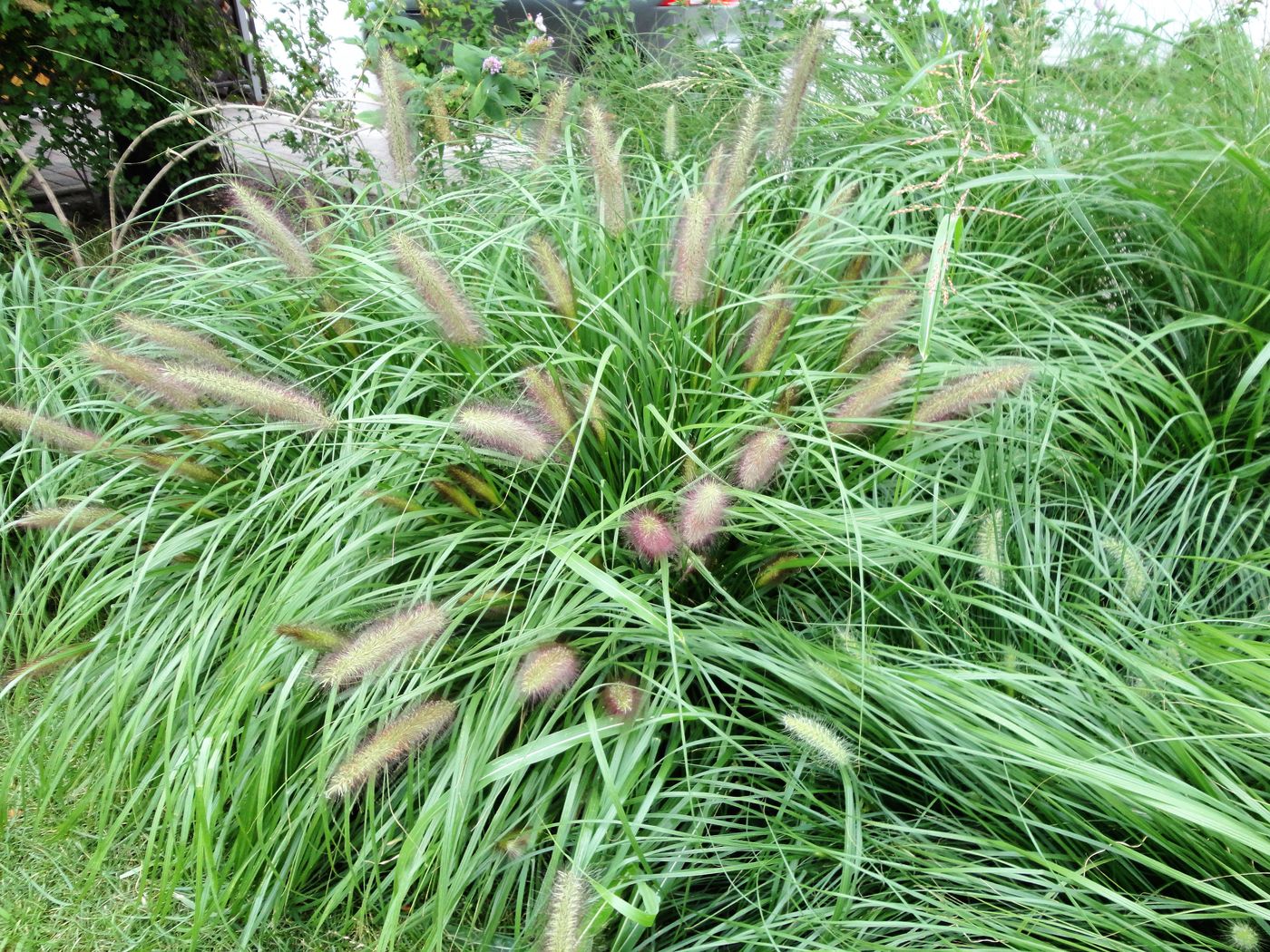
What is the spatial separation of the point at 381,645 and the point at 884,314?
1137 millimetres

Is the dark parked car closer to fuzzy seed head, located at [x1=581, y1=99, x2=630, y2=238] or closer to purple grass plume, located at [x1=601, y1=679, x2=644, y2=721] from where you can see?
fuzzy seed head, located at [x1=581, y1=99, x2=630, y2=238]

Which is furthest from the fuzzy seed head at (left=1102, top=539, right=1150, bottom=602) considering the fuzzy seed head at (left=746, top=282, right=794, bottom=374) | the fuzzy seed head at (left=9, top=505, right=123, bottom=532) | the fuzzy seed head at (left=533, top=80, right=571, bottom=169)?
the fuzzy seed head at (left=9, top=505, right=123, bottom=532)

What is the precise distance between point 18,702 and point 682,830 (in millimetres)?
1448

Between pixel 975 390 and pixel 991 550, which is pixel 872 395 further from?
pixel 991 550

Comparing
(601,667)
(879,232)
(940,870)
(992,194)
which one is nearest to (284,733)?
(601,667)

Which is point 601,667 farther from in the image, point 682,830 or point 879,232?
point 879,232

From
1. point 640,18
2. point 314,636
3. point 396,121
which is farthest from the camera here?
point 640,18

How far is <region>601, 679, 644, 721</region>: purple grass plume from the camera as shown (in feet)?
5.38

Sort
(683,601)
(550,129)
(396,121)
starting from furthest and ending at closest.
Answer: (550,129), (396,121), (683,601)

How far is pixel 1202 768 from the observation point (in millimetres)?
1545

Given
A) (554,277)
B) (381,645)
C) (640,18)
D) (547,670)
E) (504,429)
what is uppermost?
(640,18)

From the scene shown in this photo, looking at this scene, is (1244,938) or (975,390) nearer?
(1244,938)

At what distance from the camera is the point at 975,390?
1.66 meters

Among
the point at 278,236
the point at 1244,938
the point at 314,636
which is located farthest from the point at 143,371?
the point at 1244,938
